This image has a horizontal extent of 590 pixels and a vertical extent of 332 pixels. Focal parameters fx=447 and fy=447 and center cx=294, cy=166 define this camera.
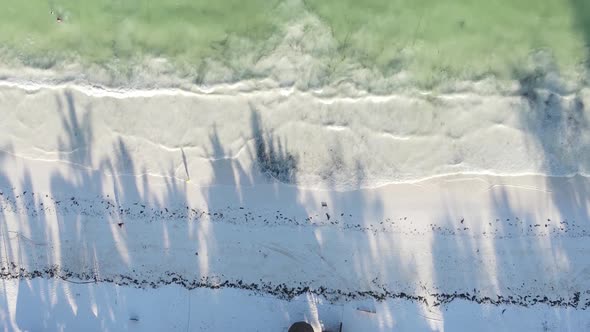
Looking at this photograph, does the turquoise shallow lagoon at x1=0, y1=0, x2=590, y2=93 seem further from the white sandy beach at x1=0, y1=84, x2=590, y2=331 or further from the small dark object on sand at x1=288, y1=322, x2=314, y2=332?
the small dark object on sand at x1=288, y1=322, x2=314, y2=332

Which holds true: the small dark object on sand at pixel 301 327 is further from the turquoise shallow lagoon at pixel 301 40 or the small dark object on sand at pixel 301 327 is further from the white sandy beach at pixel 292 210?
the turquoise shallow lagoon at pixel 301 40

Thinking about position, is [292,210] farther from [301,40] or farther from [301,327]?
[301,40]

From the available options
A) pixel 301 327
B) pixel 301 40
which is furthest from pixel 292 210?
pixel 301 40

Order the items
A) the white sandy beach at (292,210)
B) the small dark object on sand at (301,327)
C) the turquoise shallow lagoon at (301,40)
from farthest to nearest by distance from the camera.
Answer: the turquoise shallow lagoon at (301,40) < the white sandy beach at (292,210) < the small dark object on sand at (301,327)

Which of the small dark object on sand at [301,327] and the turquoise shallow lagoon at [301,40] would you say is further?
the turquoise shallow lagoon at [301,40]

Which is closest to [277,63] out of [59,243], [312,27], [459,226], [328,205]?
[312,27]

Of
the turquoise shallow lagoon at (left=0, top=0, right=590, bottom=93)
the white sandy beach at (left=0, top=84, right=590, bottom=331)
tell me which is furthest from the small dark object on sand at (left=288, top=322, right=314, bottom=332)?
the turquoise shallow lagoon at (left=0, top=0, right=590, bottom=93)

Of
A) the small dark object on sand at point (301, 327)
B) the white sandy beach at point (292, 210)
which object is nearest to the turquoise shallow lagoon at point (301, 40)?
the white sandy beach at point (292, 210)

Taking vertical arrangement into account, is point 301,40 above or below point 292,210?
above
